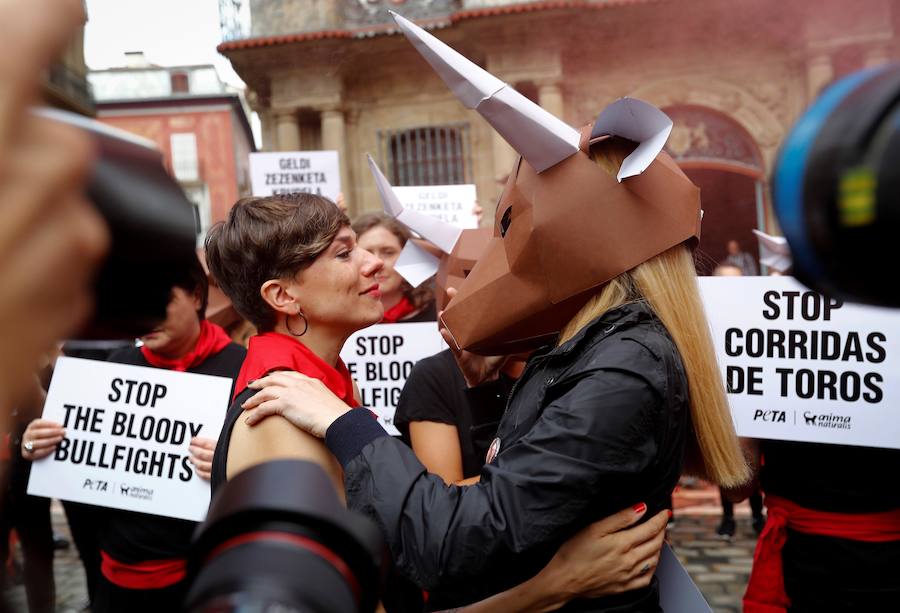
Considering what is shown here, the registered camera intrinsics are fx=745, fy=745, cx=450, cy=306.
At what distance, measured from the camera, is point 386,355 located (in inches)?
167

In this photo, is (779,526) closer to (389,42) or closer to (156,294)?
(156,294)

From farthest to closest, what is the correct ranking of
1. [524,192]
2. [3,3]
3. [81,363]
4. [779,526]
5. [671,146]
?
[671,146] < [81,363] < [779,526] < [524,192] < [3,3]

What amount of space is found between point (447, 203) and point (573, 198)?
12.8ft

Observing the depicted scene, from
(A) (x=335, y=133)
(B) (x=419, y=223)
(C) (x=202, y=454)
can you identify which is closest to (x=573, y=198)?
(C) (x=202, y=454)

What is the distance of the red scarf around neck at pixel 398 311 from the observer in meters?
4.54

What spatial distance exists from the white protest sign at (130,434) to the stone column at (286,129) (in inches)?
432

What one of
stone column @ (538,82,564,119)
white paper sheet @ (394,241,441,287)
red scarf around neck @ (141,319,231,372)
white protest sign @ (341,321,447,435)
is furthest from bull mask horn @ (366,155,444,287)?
stone column @ (538,82,564,119)

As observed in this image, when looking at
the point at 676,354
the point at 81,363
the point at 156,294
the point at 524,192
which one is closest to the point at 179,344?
the point at 81,363

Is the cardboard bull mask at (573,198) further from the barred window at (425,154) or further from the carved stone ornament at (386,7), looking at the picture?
the carved stone ornament at (386,7)

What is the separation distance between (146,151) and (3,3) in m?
0.19

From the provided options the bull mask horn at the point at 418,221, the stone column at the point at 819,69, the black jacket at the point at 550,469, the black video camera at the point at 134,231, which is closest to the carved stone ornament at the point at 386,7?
the stone column at the point at 819,69

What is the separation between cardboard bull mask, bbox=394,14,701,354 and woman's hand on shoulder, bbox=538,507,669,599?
0.49m

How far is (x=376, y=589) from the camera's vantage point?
2.21ft

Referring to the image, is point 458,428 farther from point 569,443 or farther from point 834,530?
point 569,443
